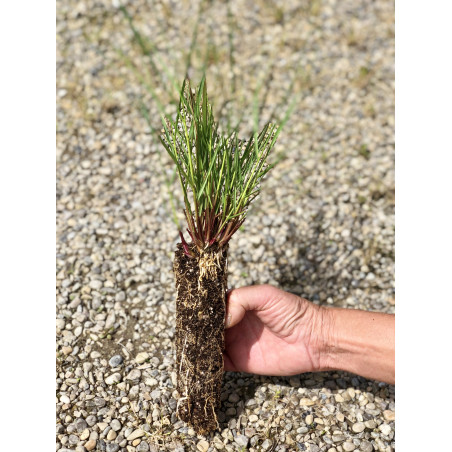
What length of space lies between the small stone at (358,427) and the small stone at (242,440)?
0.43 meters

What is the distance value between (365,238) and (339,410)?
3.38ft

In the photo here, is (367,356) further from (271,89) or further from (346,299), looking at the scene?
(271,89)

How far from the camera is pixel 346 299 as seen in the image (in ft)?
9.06

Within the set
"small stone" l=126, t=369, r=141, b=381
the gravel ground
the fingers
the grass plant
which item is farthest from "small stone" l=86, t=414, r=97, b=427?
the grass plant

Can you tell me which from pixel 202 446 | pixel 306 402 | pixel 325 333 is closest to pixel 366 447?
pixel 306 402

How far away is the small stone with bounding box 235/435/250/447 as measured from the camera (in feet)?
7.09

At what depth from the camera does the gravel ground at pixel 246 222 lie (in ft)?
7.43

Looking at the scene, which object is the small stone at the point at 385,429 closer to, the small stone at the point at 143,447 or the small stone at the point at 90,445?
the small stone at the point at 143,447

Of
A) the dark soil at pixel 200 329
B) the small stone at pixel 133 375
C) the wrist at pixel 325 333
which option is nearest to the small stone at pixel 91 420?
the small stone at pixel 133 375

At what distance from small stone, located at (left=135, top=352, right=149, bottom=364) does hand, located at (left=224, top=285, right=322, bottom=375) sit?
35cm

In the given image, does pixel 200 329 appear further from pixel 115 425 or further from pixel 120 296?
pixel 120 296

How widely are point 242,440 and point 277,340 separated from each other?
1.36 ft

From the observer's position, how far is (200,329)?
200 centimetres

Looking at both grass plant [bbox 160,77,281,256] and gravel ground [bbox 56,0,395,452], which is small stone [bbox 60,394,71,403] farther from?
grass plant [bbox 160,77,281,256]
